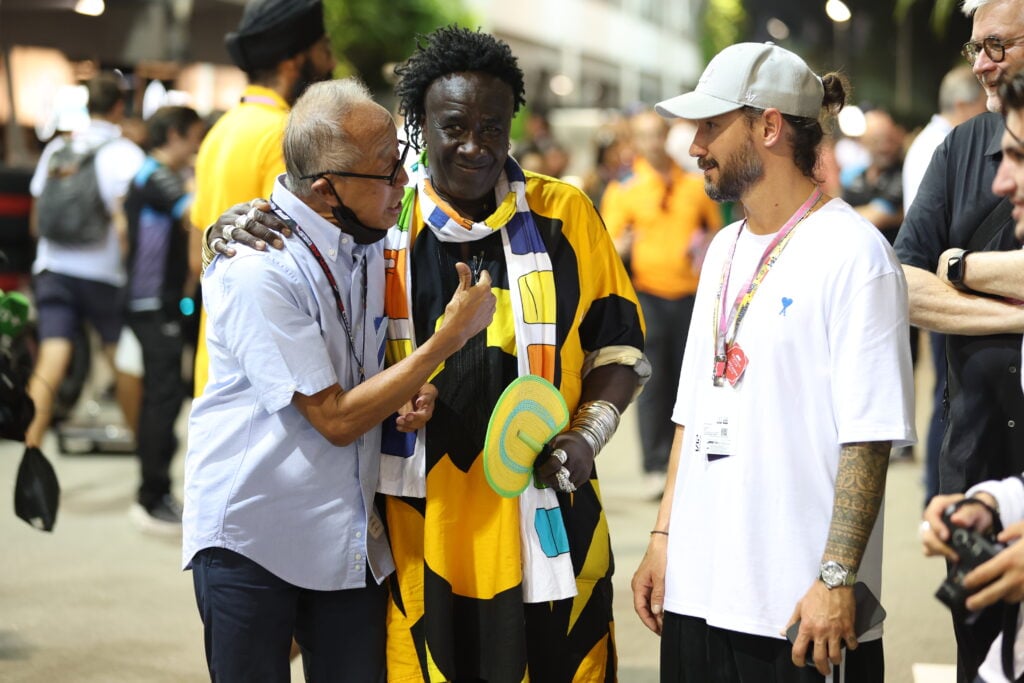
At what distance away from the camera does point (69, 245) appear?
24.2 feet

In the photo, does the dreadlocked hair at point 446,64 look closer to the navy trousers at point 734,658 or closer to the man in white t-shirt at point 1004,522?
the man in white t-shirt at point 1004,522

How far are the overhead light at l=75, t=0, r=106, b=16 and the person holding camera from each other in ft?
39.3

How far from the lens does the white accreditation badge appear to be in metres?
2.62

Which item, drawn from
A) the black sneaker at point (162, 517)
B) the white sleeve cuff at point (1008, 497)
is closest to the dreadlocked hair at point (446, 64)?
the white sleeve cuff at point (1008, 497)

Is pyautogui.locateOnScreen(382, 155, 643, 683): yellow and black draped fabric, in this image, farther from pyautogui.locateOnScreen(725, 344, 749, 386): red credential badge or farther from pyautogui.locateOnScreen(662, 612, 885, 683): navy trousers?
pyautogui.locateOnScreen(725, 344, 749, 386): red credential badge

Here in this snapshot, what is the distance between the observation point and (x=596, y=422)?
10.00ft

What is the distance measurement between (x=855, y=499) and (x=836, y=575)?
151 mm

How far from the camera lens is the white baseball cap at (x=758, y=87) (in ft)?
8.71

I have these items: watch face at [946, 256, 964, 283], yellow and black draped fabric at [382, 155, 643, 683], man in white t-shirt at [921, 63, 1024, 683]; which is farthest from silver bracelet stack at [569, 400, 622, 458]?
man in white t-shirt at [921, 63, 1024, 683]

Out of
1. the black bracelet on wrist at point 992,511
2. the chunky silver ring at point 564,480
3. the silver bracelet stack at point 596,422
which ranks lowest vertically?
the chunky silver ring at point 564,480

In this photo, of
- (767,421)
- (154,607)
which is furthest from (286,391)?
(154,607)

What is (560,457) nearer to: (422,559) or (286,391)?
(422,559)

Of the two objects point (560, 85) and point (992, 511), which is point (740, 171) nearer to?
point (992, 511)

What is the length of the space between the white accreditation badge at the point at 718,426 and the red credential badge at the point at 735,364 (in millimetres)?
23
